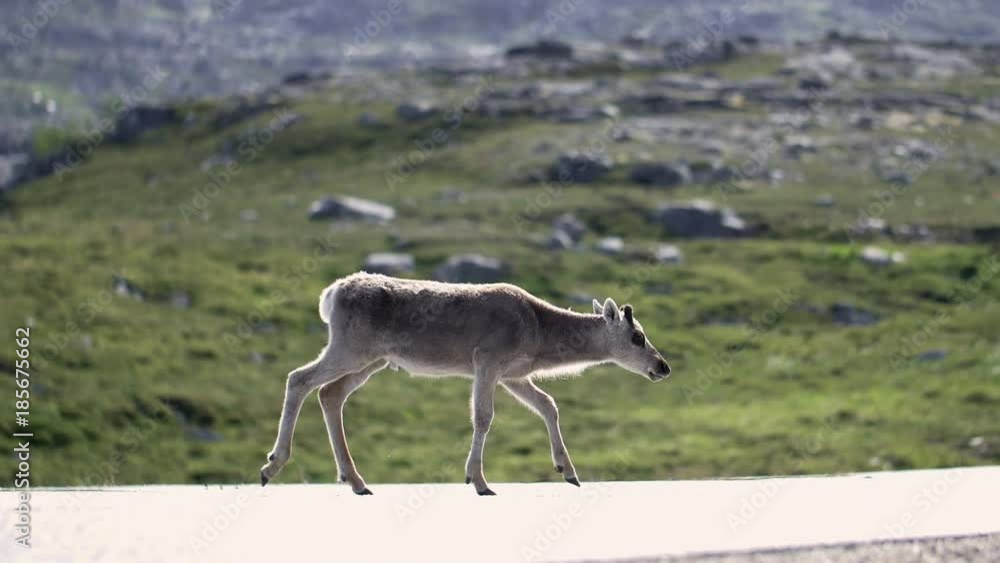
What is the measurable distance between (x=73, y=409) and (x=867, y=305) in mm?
48380

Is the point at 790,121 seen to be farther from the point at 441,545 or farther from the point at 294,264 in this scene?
the point at 441,545

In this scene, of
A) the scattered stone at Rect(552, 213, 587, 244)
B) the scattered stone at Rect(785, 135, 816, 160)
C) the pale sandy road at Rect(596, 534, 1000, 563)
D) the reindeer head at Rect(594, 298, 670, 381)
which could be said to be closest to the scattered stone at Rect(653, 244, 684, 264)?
the scattered stone at Rect(552, 213, 587, 244)

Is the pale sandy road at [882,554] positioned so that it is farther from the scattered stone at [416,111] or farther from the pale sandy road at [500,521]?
the scattered stone at [416,111]

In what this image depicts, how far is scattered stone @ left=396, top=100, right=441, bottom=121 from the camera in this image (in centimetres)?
16575

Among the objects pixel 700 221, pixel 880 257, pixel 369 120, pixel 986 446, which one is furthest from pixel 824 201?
pixel 369 120

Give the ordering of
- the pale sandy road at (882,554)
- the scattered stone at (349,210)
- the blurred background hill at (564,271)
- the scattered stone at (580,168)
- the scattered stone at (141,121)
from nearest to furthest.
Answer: the pale sandy road at (882,554), the blurred background hill at (564,271), the scattered stone at (349,210), the scattered stone at (580,168), the scattered stone at (141,121)

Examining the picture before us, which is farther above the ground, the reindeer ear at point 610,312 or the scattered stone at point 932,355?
the reindeer ear at point 610,312

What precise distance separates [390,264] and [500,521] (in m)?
71.3

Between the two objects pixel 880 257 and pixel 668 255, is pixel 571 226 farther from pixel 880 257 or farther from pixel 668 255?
pixel 880 257

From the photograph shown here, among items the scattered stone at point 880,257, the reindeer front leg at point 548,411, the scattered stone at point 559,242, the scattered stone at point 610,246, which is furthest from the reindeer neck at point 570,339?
the scattered stone at point 559,242

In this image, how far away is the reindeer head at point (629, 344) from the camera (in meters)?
14.0

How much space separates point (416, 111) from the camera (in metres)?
168

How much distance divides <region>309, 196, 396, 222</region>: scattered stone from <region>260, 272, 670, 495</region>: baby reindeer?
90882 millimetres

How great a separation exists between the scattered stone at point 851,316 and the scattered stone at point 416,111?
98785 millimetres
